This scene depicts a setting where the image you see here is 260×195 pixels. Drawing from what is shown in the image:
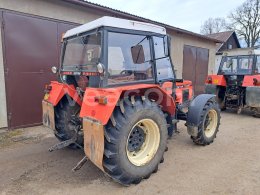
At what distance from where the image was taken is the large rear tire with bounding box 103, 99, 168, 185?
271cm

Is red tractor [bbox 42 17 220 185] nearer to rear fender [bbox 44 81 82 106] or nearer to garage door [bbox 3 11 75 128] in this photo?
rear fender [bbox 44 81 82 106]

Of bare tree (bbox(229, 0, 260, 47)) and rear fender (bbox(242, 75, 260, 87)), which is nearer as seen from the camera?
rear fender (bbox(242, 75, 260, 87))

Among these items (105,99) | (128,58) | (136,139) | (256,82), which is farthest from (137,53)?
(256,82)

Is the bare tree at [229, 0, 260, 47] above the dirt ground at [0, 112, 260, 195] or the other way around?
above

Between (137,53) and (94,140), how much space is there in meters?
1.36

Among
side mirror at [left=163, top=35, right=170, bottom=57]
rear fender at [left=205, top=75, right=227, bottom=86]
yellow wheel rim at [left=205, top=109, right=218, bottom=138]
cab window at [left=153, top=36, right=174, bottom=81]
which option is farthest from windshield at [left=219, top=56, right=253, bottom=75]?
side mirror at [left=163, top=35, right=170, bottom=57]

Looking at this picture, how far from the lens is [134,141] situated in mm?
3184

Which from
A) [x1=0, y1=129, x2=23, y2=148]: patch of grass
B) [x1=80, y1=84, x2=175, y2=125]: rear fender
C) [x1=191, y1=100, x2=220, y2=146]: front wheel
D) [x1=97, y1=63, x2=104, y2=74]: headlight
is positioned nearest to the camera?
[x1=80, y1=84, x2=175, y2=125]: rear fender

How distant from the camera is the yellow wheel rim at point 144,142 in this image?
10.3ft

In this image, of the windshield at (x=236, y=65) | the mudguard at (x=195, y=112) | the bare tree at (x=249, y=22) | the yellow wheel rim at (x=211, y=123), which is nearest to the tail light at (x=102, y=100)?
the mudguard at (x=195, y=112)

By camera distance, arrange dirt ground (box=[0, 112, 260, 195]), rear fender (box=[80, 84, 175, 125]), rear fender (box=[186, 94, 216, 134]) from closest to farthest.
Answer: rear fender (box=[80, 84, 175, 125]), dirt ground (box=[0, 112, 260, 195]), rear fender (box=[186, 94, 216, 134])

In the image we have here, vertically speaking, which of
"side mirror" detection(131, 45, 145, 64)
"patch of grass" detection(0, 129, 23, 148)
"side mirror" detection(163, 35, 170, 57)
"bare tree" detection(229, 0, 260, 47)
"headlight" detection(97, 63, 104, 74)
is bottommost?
"patch of grass" detection(0, 129, 23, 148)

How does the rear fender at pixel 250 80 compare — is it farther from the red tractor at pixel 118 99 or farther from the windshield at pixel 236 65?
the red tractor at pixel 118 99

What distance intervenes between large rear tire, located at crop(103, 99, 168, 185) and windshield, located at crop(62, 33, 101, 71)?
0.83 meters
